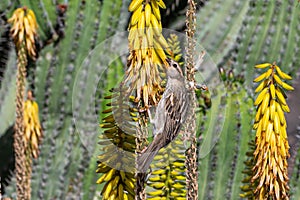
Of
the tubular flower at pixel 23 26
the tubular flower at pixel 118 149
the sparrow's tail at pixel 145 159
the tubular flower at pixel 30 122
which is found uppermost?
the tubular flower at pixel 23 26

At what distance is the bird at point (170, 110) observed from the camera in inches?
58.4

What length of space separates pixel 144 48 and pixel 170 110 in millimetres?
146

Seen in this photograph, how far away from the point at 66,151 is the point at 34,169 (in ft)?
0.68

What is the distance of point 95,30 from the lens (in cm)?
363

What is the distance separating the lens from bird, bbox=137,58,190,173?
4.87 ft

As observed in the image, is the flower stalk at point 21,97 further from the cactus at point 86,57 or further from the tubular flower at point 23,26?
the cactus at point 86,57

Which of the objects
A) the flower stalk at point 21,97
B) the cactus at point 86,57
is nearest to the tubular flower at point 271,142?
the flower stalk at point 21,97

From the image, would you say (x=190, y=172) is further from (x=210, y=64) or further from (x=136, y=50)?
(x=210, y=64)

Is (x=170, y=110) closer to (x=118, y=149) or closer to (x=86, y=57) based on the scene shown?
(x=118, y=149)

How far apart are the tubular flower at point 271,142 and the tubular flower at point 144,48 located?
0.34 meters

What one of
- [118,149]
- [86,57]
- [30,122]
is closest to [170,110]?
[118,149]

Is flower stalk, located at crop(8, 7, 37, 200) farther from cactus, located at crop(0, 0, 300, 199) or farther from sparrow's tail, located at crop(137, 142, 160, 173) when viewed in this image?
sparrow's tail, located at crop(137, 142, 160, 173)

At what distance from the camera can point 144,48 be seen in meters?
1.55

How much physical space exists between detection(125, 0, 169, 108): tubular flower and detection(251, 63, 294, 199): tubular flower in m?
0.34
